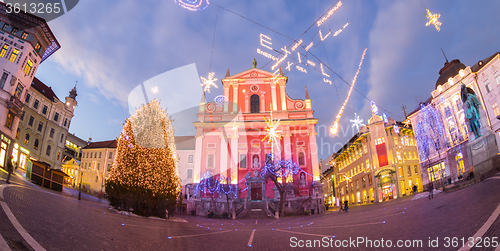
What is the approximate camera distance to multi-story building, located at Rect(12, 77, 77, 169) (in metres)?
35.2

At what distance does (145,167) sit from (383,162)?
4182 centimetres

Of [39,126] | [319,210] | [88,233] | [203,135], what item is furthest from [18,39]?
[319,210]

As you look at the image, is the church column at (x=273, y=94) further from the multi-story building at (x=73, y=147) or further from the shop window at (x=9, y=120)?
the multi-story building at (x=73, y=147)

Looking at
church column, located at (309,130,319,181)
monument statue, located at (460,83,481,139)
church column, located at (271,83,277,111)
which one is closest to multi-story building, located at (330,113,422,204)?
church column, located at (309,130,319,181)

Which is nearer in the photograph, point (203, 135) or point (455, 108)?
point (455, 108)

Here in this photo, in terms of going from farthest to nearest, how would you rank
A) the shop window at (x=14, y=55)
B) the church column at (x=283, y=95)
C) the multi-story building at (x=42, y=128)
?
the church column at (x=283, y=95)
the multi-story building at (x=42, y=128)
the shop window at (x=14, y=55)

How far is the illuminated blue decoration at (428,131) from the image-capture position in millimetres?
35719

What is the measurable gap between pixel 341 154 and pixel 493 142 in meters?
35.5

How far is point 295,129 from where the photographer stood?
129ft

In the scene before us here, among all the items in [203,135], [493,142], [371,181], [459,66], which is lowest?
[371,181]

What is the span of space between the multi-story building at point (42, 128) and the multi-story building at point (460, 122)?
5555 cm

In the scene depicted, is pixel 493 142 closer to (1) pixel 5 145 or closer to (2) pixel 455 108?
(2) pixel 455 108

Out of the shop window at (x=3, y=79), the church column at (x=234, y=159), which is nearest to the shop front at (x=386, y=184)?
the church column at (x=234, y=159)

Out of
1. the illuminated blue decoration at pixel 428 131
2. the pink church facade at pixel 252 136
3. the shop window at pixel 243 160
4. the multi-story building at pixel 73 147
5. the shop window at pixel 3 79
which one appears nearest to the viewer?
the shop window at pixel 3 79
